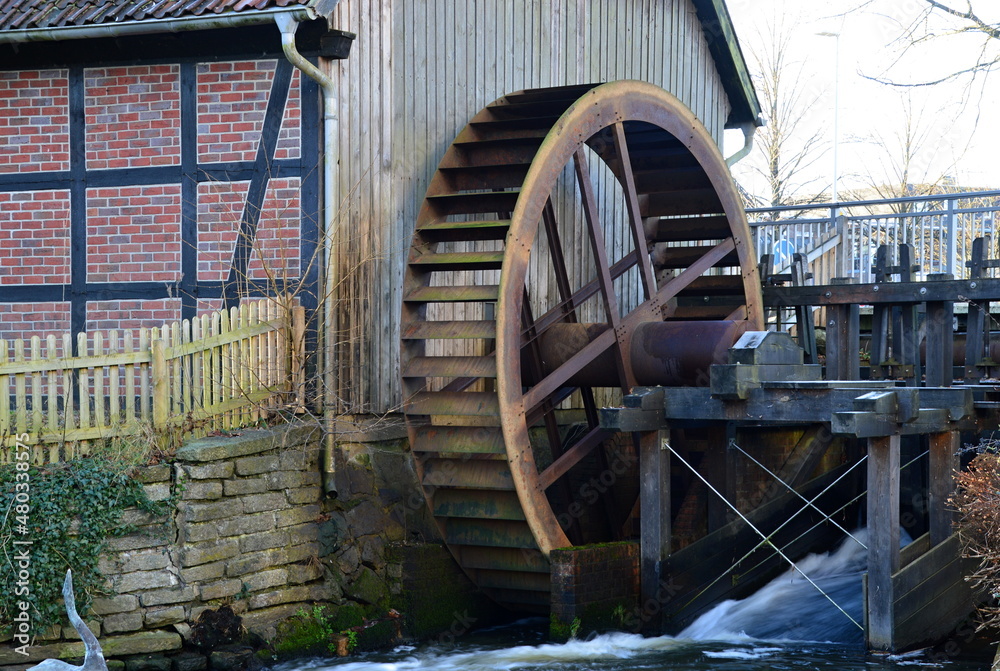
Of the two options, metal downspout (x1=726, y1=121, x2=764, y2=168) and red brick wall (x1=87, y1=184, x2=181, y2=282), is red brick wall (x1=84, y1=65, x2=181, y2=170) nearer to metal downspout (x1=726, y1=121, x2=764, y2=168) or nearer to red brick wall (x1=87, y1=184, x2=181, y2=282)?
red brick wall (x1=87, y1=184, x2=181, y2=282)

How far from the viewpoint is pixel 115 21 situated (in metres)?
7.90

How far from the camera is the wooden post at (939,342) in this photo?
32.0 feet

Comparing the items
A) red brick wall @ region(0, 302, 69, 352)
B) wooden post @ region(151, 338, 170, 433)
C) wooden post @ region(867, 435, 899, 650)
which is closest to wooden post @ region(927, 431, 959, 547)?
wooden post @ region(867, 435, 899, 650)

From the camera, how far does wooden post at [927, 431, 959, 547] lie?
26.0ft

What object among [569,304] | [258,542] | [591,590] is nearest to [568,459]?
[591,590]

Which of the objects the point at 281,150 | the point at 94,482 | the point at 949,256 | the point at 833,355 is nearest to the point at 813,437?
the point at 833,355

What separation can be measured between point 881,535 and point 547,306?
375 centimetres

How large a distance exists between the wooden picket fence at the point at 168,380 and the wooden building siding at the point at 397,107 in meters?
0.55

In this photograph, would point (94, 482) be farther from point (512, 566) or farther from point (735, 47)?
point (735, 47)

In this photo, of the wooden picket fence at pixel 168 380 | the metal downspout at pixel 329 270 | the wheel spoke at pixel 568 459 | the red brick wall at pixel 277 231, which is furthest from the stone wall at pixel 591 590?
the red brick wall at pixel 277 231

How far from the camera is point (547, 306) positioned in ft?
33.4

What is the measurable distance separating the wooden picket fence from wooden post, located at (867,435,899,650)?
3.76 m

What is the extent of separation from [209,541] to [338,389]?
1.50 m

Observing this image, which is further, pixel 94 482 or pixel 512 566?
pixel 512 566
